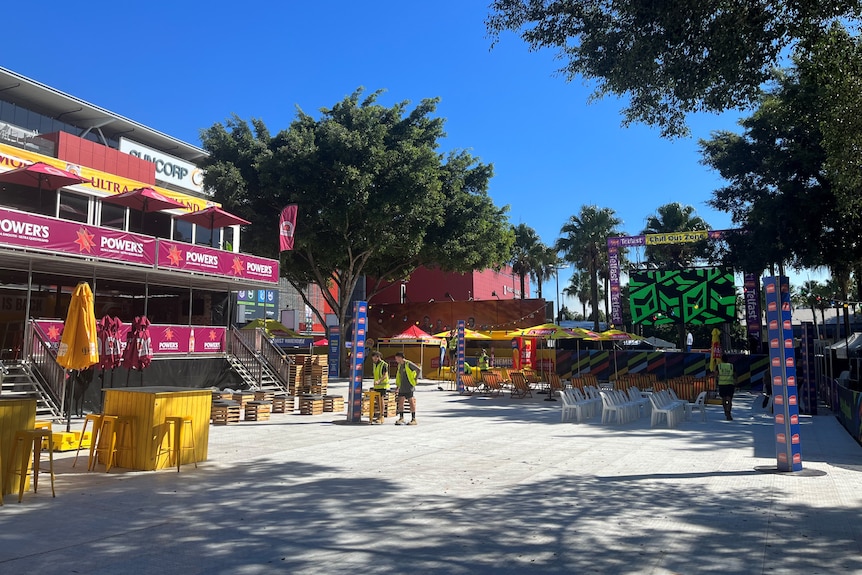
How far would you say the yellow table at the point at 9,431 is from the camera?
6.54 metres

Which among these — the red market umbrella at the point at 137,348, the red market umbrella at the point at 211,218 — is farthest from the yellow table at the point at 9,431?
the red market umbrella at the point at 211,218

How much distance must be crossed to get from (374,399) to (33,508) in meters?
8.46

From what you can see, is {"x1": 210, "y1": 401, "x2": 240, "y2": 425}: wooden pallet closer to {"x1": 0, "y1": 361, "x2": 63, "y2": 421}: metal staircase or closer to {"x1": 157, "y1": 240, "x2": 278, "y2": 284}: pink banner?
{"x1": 0, "y1": 361, "x2": 63, "y2": 421}: metal staircase

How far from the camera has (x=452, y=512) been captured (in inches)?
248

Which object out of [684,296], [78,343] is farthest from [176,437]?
[684,296]

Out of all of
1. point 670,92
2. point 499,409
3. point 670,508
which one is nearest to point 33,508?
point 670,508

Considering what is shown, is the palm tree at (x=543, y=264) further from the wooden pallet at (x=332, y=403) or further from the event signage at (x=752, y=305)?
the wooden pallet at (x=332, y=403)

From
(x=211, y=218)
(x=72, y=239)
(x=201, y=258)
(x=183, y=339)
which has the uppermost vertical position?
(x=211, y=218)

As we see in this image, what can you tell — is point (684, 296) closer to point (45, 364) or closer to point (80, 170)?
point (45, 364)

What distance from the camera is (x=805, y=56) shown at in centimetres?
849

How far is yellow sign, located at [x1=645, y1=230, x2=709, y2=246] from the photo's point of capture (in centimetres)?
2878

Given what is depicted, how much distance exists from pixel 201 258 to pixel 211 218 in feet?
7.03

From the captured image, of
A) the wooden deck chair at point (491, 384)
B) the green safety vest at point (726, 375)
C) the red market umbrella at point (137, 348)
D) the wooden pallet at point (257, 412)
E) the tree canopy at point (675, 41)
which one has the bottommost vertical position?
the wooden pallet at point (257, 412)

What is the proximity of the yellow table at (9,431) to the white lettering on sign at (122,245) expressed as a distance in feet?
37.8
